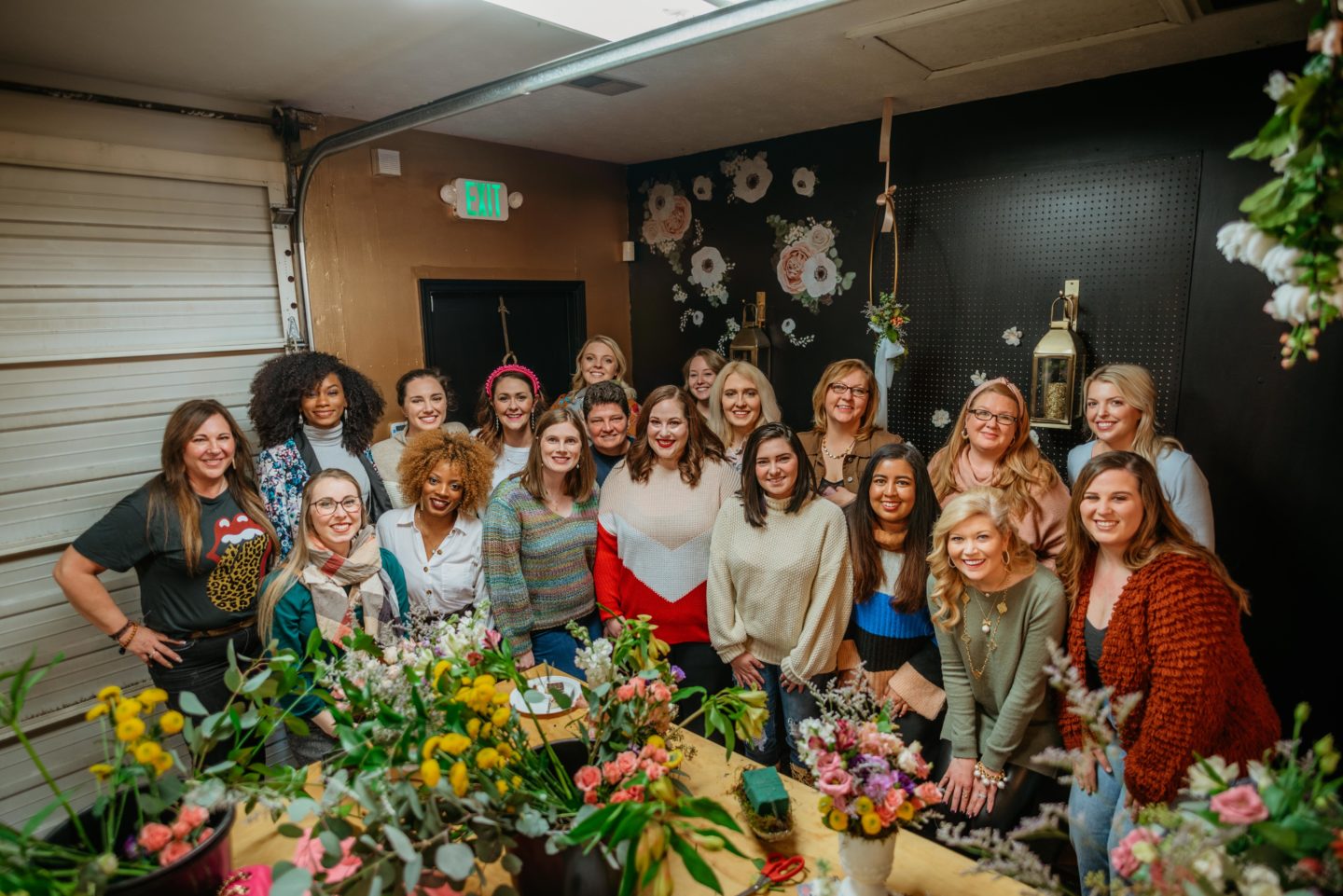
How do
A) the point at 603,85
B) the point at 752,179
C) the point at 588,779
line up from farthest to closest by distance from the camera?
1. the point at 752,179
2. the point at 603,85
3. the point at 588,779

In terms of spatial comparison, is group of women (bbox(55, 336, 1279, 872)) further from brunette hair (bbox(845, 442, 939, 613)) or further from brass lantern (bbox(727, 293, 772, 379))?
brass lantern (bbox(727, 293, 772, 379))

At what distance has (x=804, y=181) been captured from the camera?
13.9 feet

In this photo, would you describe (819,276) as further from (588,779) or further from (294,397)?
(588,779)

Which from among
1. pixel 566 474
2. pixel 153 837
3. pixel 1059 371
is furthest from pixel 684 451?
pixel 153 837

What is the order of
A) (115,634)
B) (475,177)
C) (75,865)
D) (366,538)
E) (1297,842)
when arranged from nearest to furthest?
(1297,842) → (75,865) → (366,538) → (115,634) → (475,177)

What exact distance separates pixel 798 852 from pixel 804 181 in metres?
3.65

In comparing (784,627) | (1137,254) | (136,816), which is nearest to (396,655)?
(136,816)

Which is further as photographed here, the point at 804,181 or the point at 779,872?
the point at 804,181

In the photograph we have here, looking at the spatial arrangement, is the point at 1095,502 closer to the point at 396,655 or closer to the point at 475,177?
the point at 396,655

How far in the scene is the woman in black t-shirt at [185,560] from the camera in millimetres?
2406

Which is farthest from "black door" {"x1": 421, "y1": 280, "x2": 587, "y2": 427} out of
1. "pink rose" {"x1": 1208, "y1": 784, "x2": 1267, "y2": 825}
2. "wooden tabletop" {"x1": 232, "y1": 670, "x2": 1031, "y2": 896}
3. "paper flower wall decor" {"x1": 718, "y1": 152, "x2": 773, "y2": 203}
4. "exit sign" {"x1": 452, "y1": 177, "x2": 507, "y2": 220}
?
"pink rose" {"x1": 1208, "y1": 784, "x2": 1267, "y2": 825}

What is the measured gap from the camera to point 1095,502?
1.88 meters

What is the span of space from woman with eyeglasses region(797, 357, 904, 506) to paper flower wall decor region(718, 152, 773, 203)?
1880mm

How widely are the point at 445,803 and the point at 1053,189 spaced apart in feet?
11.4
